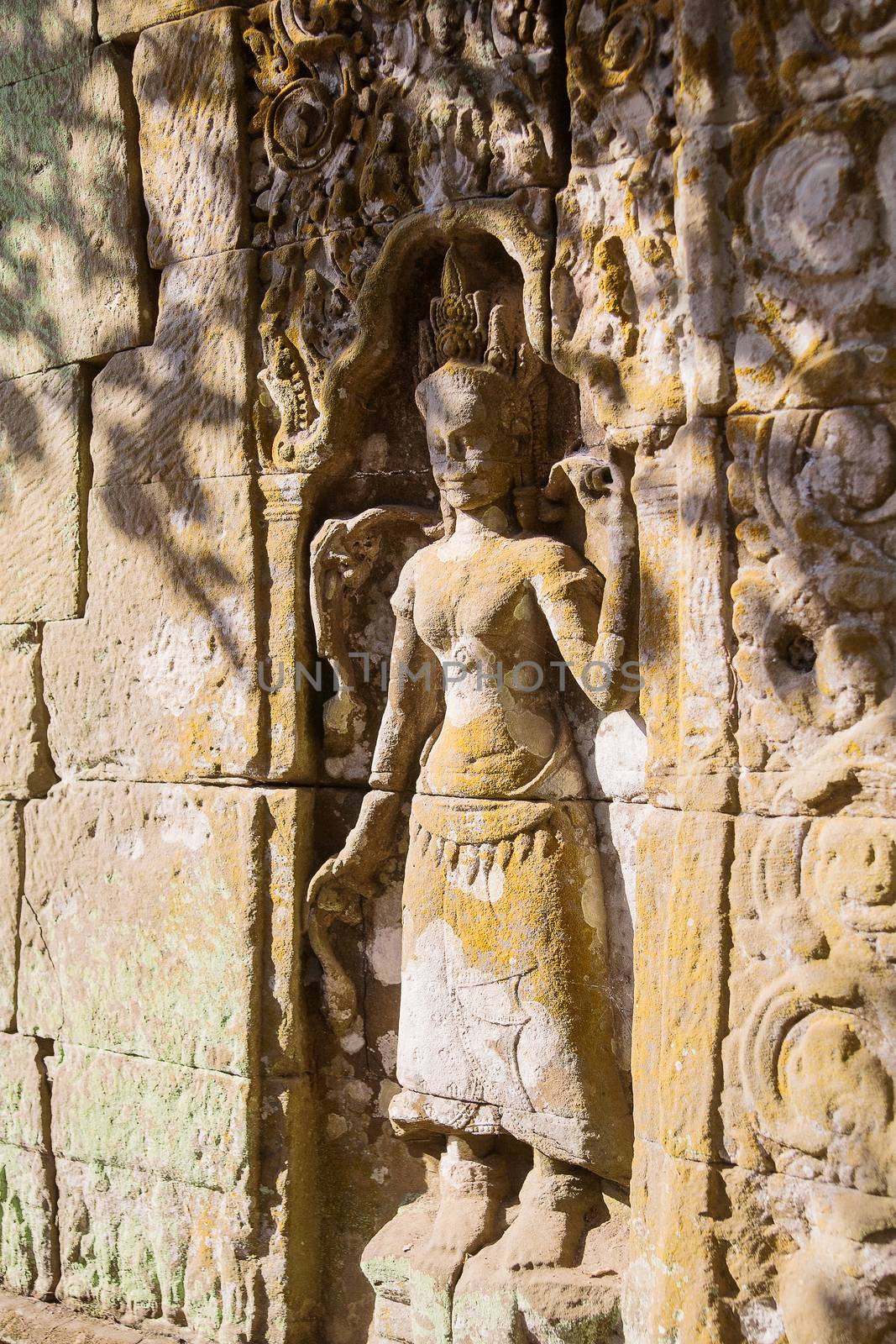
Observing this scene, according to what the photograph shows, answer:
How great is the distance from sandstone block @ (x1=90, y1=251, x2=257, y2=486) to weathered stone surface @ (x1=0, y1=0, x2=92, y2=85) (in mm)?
845

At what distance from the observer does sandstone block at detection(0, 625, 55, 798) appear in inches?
157

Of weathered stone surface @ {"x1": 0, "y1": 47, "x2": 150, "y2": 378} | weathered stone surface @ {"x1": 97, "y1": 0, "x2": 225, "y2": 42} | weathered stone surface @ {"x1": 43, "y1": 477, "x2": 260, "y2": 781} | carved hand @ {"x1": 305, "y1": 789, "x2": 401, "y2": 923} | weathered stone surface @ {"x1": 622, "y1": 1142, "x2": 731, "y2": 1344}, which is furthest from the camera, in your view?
weathered stone surface @ {"x1": 0, "y1": 47, "x2": 150, "y2": 378}

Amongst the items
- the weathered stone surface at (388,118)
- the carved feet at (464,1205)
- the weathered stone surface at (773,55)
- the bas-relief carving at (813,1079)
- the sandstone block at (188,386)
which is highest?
the weathered stone surface at (388,118)

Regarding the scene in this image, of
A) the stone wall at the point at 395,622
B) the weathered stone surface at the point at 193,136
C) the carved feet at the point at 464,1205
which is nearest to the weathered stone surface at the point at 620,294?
the stone wall at the point at 395,622

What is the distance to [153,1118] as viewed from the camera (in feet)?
11.9

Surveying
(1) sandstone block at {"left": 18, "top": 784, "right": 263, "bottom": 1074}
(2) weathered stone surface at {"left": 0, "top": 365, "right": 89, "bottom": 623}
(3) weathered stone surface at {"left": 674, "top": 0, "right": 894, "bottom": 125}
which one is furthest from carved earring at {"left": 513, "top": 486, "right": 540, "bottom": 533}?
(2) weathered stone surface at {"left": 0, "top": 365, "right": 89, "bottom": 623}

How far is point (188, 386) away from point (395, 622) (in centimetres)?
90

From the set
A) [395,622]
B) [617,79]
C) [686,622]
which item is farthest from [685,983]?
[617,79]

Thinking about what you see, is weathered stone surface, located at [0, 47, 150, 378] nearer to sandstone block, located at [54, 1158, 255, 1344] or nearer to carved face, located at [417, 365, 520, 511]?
carved face, located at [417, 365, 520, 511]

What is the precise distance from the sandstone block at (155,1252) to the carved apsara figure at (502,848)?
613 mm

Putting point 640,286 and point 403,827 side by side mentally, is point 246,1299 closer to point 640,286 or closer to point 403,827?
point 403,827

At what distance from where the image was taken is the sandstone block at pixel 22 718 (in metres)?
3.98

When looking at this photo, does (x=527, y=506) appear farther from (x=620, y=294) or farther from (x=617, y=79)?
(x=617, y=79)

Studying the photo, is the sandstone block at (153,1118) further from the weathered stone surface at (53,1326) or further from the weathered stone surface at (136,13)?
the weathered stone surface at (136,13)
